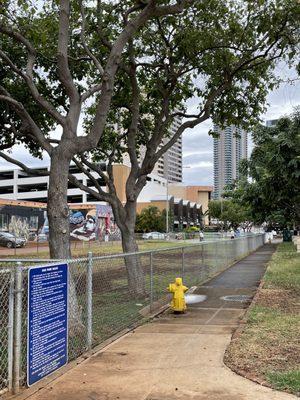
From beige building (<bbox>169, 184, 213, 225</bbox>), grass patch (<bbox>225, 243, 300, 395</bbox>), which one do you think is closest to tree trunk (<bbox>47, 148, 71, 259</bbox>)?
grass patch (<bbox>225, 243, 300, 395</bbox>)

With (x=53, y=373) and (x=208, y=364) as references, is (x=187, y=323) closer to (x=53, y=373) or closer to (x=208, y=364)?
(x=208, y=364)

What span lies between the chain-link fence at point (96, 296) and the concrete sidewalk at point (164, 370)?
38 cm

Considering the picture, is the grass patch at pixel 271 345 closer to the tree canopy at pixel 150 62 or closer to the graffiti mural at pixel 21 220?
the tree canopy at pixel 150 62

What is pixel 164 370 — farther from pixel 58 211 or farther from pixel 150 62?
pixel 150 62

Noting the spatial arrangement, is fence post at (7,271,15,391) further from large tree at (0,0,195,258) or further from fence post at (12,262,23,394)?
large tree at (0,0,195,258)

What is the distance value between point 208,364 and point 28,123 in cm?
495

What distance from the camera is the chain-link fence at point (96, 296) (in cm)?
557

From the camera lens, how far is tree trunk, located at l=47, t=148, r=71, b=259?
8.31 meters

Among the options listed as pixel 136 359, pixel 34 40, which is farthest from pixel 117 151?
pixel 136 359

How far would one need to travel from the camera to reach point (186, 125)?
14.1 meters

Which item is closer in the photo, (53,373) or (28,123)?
(53,373)

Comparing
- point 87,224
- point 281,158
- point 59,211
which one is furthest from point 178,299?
point 87,224

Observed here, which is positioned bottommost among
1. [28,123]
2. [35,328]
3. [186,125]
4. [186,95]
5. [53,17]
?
[35,328]

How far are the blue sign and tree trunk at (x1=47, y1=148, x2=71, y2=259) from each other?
6.19 ft
